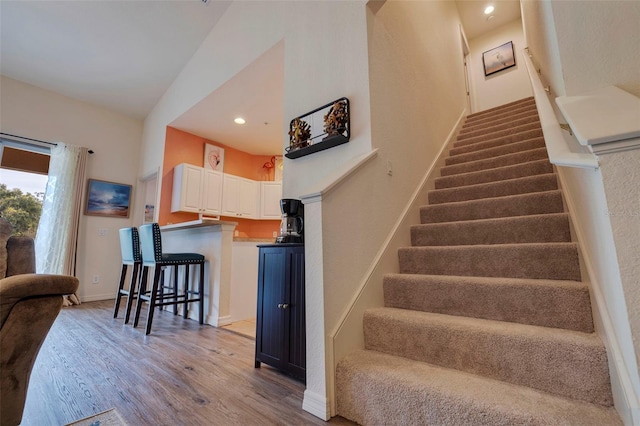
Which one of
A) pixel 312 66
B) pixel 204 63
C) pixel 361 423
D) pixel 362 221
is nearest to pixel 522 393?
pixel 361 423

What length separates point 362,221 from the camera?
1.77m

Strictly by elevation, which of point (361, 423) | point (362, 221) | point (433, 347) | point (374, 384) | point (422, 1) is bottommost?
point (361, 423)

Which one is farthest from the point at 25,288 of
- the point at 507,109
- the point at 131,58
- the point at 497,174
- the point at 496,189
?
the point at 507,109

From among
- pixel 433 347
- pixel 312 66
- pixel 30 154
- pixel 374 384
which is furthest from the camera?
pixel 30 154

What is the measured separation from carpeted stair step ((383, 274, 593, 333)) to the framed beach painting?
16.7ft

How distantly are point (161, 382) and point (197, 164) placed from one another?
3845mm

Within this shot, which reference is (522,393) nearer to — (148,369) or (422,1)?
(148,369)

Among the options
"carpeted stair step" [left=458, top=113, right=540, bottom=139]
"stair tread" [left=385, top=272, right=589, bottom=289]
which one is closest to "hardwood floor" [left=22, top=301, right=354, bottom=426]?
"stair tread" [left=385, top=272, right=589, bottom=289]

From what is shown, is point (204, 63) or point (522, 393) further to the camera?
point (204, 63)

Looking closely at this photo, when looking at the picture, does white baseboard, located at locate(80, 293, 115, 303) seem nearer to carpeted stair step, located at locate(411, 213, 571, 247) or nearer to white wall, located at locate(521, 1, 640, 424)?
carpeted stair step, located at locate(411, 213, 571, 247)

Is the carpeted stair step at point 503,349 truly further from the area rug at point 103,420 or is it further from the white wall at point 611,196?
the area rug at point 103,420

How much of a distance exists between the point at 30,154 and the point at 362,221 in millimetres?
5354

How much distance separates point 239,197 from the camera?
517 centimetres

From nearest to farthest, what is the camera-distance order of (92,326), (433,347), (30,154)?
(433,347), (92,326), (30,154)
